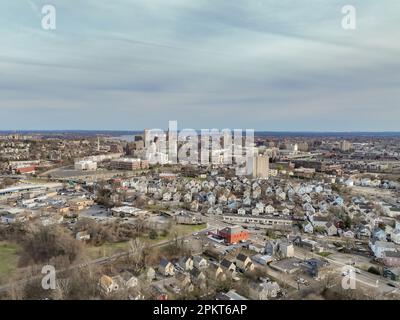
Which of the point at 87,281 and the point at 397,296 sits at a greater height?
the point at 87,281

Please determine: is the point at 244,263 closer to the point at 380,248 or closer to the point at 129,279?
the point at 129,279

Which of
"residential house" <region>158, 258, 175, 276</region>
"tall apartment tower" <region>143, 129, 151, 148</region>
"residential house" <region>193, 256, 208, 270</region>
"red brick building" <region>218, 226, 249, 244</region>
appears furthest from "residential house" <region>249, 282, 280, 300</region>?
"tall apartment tower" <region>143, 129, 151, 148</region>

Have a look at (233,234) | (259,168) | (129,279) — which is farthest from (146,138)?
(129,279)

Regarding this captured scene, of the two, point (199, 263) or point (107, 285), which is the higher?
point (107, 285)

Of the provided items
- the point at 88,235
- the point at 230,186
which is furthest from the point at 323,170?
the point at 88,235

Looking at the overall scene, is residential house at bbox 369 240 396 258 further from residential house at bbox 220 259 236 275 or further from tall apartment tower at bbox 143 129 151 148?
tall apartment tower at bbox 143 129 151 148

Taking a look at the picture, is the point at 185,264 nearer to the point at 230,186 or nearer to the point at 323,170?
the point at 230,186

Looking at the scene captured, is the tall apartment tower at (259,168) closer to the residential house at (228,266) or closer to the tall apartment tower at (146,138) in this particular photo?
the residential house at (228,266)

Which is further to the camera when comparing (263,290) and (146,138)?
(146,138)
